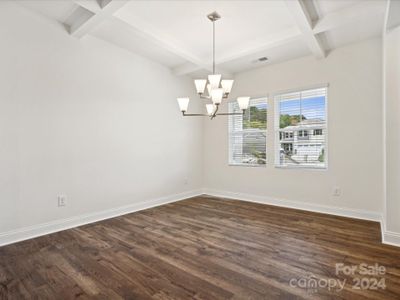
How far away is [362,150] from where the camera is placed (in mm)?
3531

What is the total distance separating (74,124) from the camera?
10.8 feet

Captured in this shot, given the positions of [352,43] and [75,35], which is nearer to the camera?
[75,35]

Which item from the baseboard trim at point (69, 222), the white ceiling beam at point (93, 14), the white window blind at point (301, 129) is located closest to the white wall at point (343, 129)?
the white window blind at point (301, 129)

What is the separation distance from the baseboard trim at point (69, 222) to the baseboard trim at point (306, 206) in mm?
1398

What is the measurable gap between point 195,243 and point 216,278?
76 cm

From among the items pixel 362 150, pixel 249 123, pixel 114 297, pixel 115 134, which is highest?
pixel 249 123

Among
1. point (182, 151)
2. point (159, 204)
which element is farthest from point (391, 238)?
point (182, 151)

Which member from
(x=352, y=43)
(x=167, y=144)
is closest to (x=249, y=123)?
(x=167, y=144)

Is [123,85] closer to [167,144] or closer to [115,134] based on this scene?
[115,134]

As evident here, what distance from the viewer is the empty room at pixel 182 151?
2139 mm

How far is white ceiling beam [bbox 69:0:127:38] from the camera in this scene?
249cm

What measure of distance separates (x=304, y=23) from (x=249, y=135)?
2.47 m

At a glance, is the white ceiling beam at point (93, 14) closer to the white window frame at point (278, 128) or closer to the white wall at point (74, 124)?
the white wall at point (74, 124)

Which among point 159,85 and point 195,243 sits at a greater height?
point 159,85
